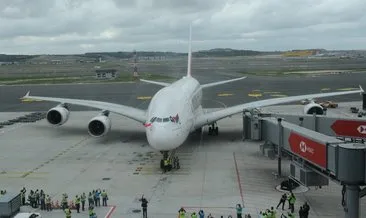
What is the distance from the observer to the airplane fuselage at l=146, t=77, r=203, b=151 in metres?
29.4

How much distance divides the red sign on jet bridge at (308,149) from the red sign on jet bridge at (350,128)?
3.43 m

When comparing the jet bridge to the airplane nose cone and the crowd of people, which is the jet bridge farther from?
the crowd of people

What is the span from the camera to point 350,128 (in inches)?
960

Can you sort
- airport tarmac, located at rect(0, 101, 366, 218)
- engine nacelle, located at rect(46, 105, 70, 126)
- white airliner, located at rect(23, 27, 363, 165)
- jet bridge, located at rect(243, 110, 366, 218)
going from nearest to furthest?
jet bridge, located at rect(243, 110, 366, 218) < airport tarmac, located at rect(0, 101, 366, 218) < white airliner, located at rect(23, 27, 363, 165) < engine nacelle, located at rect(46, 105, 70, 126)

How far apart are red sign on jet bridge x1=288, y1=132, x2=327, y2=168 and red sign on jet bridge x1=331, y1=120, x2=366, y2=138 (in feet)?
11.3

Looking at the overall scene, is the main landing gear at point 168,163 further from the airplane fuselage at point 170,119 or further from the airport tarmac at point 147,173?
the airplane fuselage at point 170,119

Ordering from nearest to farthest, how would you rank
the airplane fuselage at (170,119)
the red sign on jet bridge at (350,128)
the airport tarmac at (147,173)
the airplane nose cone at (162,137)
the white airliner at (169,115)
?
the red sign on jet bridge at (350,128), the airport tarmac at (147,173), the airplane nose cone at (162,137), the airplane fuselage at (170,119), the white airliner at (169,115)

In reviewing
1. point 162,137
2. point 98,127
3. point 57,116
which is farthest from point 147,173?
point 57,116

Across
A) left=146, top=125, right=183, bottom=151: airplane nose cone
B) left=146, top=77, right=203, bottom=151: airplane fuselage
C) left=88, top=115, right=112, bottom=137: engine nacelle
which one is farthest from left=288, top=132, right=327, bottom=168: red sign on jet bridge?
left=88, top=115, right=112, bottom=137: engine nacelle

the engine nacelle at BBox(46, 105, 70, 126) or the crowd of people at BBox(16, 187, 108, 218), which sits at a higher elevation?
the engine nacelle at BBox(46, 105, 70, 126)

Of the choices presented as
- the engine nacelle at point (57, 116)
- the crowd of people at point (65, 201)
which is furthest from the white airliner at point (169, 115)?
the crowd of people at point (65, 201)

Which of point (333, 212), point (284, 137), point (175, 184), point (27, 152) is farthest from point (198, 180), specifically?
point (27, 152)

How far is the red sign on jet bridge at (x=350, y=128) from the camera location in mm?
23781

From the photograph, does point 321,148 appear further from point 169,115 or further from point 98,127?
point 98,127
